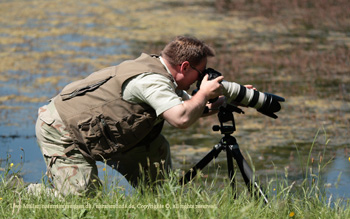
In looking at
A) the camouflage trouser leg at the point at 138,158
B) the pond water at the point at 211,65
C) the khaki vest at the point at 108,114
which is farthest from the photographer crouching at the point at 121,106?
the pond water at the point at 211,65

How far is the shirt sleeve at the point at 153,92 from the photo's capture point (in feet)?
11.9

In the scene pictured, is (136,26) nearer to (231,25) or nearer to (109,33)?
(109,33)

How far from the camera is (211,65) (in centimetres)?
1030

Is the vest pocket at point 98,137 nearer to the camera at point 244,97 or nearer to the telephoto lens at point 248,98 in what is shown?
the camera at point 244,97

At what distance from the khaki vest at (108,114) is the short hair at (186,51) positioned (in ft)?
0.28

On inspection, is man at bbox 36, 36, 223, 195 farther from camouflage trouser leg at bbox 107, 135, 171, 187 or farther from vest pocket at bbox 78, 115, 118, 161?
camouflage trouser leg at bbox 107, 135, 171, 187

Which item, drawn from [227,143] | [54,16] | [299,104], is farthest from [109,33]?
[227,143]

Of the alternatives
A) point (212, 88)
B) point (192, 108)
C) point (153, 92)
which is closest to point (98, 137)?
point (153, 92)

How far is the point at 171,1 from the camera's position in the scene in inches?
675

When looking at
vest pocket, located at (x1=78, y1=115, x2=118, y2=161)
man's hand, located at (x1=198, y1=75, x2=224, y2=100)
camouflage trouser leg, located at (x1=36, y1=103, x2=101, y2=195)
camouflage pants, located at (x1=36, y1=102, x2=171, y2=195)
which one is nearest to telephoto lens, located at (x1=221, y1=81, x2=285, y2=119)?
man's hand, located at (x1=198, y1=75, x2=224, y2=100)

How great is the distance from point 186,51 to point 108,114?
59 cm

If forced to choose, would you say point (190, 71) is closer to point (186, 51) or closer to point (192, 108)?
point (186, 51)

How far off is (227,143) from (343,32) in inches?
381

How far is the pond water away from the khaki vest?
0.76 m
